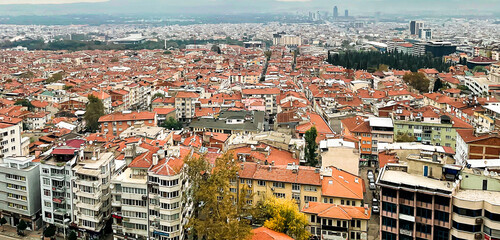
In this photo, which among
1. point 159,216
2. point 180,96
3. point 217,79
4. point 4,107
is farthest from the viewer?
point 217,79

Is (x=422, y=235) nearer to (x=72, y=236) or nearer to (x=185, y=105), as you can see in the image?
(x=72, y=236)

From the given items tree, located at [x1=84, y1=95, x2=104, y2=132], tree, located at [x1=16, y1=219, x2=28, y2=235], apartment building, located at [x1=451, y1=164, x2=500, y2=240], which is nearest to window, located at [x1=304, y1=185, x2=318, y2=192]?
apartment building, located at [x1=451, y1=164, x2=500, y2=240]

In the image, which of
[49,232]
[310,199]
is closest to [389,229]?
[310,199]

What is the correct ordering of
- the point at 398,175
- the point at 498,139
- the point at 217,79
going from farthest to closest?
the point at 217,79, the point at 498,139, the point at 398,175

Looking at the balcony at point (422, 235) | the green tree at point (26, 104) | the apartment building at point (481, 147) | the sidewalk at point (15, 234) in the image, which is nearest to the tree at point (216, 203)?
the balcony at point (422, 235)

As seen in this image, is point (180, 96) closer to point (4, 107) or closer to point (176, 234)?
point (4, 107)

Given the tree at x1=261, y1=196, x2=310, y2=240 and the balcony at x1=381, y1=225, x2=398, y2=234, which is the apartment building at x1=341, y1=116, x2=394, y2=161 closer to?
the tree at x1=261, y1=196, x2=310, y2=240

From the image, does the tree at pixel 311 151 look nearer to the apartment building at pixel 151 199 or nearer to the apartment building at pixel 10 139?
the apartment building at pixel 151 199

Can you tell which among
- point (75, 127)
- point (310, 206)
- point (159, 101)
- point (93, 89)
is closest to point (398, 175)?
point (310, 206)
